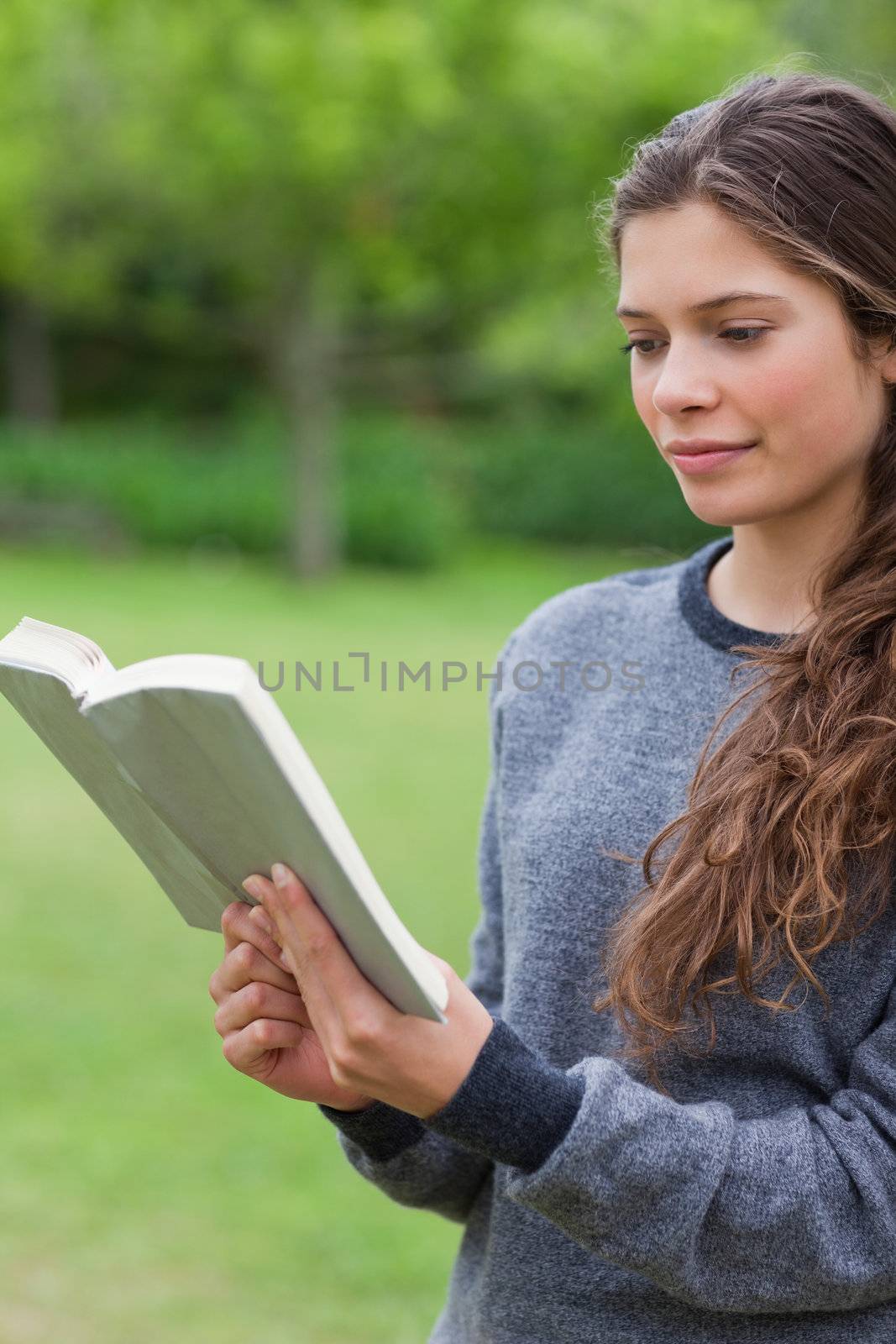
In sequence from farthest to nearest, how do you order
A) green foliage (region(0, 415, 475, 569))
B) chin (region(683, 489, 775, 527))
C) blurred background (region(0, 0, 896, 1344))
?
green foliage (region(0, 415, 475, 569)) → blurred background (region(0, 0, 896, 1344)) → chin (region(683, 489, 775, 527))

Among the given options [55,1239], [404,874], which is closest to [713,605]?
[55,1239]

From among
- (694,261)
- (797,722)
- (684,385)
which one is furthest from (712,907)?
(694,261)

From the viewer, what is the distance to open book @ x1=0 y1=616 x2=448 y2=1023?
94cm

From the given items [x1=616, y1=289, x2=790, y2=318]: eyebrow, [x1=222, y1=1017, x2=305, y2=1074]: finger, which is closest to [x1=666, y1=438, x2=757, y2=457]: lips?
[x1=616, y1=289, x2=790, y2=318]: eyebrow

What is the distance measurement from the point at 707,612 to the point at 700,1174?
54 cm

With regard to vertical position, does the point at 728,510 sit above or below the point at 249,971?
above

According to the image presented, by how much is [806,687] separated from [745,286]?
1.10ft

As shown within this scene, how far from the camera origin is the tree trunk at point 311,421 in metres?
13.4

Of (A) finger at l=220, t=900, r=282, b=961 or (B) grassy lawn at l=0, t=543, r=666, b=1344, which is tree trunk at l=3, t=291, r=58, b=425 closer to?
(B) grassy lawn at l=0, t=543, r=666, b=1344

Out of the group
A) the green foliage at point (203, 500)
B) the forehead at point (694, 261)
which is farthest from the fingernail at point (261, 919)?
the green foliage at point (203, 500)

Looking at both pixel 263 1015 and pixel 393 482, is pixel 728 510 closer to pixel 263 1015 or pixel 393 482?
pixel 263 1015

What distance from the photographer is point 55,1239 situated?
3328 millimetres

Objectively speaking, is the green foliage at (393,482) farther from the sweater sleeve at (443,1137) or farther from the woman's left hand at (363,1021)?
the woman's left hand at (363,1021)

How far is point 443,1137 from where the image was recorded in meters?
1.39
